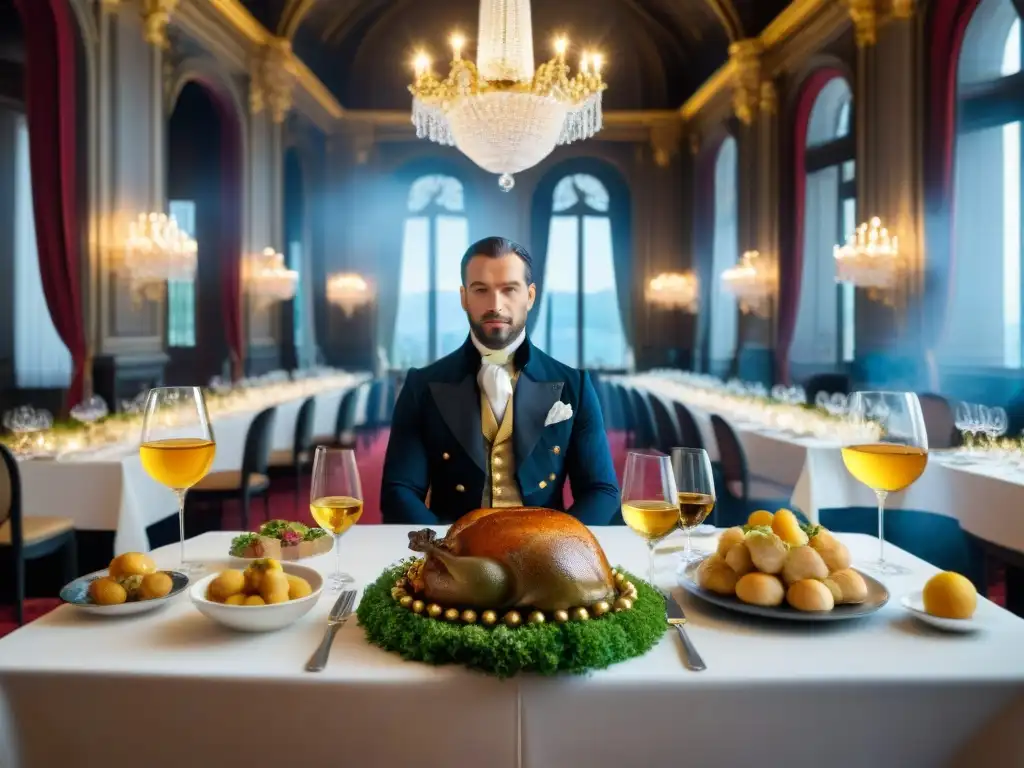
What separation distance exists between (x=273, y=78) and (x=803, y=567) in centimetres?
1002

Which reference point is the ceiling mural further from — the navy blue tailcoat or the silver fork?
the silver fork

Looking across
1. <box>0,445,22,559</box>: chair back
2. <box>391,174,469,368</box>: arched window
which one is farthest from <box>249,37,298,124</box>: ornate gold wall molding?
<box>0,445,22,559</box>: chair back

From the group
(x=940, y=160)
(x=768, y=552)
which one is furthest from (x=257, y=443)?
(x=940, y=160)

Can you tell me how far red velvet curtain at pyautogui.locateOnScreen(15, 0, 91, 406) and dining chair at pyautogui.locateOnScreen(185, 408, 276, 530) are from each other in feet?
8.44

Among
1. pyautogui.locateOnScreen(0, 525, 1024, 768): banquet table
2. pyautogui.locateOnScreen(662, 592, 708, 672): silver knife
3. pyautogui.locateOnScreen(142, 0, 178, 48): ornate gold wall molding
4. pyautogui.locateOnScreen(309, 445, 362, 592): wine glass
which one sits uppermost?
pyautogui.locateOnScreen(142, 0, 178, 48): ornate gold wall molding

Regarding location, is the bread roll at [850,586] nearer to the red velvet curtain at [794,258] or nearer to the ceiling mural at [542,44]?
the red velvet curtain at [794,258]

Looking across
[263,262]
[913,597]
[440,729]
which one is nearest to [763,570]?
[913,597]

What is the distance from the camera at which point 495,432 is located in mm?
2150

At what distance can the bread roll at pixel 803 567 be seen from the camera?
1151 millimetres

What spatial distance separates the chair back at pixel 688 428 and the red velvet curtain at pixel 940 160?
2.77 metres

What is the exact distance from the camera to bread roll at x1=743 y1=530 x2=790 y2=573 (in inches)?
45.8

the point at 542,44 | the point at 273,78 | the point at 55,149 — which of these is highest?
the point at 542,44

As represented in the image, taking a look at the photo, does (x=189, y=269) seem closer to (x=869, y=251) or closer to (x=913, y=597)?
(x=869, y=251)

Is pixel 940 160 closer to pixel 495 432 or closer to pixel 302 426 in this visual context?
pixel 302 426
